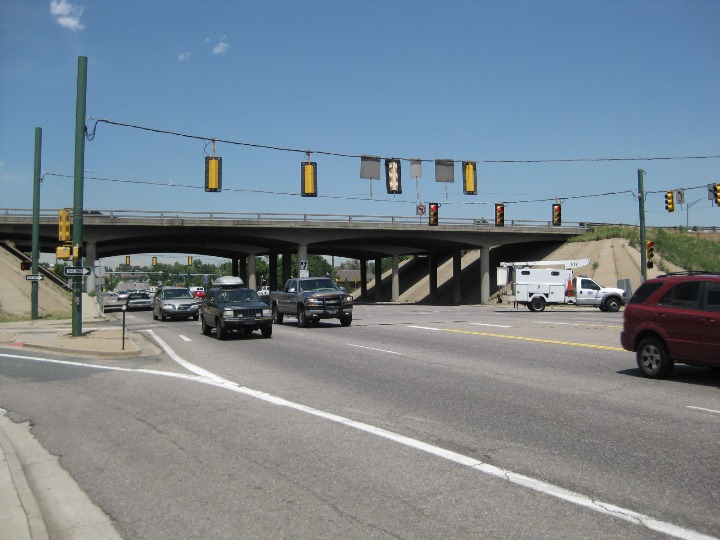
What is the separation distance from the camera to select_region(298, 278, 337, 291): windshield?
27.0m

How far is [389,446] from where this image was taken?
711 centimetres

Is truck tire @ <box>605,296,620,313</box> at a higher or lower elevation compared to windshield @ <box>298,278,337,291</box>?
lower

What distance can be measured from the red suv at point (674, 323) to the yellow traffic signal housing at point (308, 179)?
661 inches

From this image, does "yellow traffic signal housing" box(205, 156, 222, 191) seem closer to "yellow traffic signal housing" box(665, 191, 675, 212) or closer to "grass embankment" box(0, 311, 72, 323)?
"grass embankment" box(0, 311, 72, 323)

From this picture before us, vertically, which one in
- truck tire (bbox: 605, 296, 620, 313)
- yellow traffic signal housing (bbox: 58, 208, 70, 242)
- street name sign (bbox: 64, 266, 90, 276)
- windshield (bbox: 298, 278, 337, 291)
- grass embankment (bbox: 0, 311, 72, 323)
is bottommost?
grass embankment (bbox: 0, 311, 72, 323)

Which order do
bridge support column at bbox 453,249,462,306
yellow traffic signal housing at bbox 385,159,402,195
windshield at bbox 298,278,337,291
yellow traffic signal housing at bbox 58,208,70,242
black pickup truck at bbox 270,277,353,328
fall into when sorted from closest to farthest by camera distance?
yellow traffic signal housing at bbox 58,208,70,242 → black pickup truck at bbox 270,277,353,328 → windshield at bbox 298,278,337,291 → yellow traffic signal housing at bbox 385,159,402,195 → bridge support column at bbox 453,249,462,306

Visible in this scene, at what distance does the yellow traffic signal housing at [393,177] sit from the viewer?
27.4 m

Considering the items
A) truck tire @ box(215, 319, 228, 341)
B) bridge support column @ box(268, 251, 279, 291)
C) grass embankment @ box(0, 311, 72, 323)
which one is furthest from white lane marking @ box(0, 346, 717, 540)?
bridge support column @ box(268, 251, 279, 291)

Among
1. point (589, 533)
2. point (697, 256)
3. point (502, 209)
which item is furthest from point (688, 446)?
point (697, 256)

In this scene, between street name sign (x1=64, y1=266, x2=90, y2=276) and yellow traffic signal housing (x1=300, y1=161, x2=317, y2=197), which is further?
yellow traffic signal housing (x1=300, y1=161, x2=317, y2=197)

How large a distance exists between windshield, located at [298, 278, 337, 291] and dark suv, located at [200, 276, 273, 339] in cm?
486

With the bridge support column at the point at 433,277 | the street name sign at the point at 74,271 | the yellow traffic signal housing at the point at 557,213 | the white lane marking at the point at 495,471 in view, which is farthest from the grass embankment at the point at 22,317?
the bridge support column at the point at 433,277

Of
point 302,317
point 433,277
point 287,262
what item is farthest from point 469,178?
point 287,262

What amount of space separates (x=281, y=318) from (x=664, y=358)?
66.6 feet
